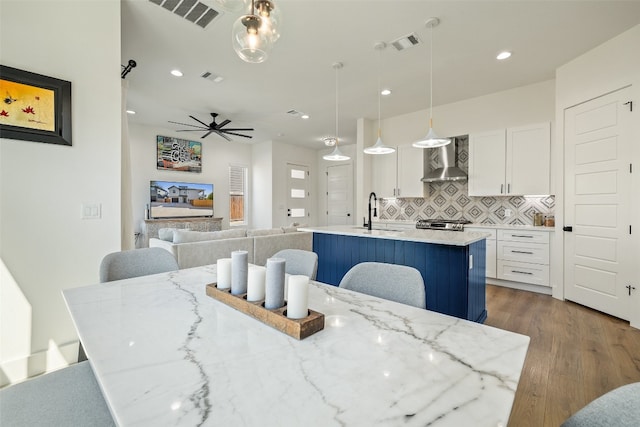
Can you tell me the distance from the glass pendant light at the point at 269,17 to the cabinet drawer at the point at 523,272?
4210 mm

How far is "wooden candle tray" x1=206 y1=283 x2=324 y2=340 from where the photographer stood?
843 millimetres

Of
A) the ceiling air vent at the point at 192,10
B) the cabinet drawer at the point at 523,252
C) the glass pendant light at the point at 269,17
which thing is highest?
the ceiling air vent at the point at 192,10

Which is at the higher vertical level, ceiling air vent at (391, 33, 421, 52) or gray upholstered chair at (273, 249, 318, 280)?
ceiling air vent at (391, 33, 421, 52)

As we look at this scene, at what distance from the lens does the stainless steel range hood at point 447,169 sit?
15.3 ft

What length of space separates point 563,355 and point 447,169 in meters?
3.24

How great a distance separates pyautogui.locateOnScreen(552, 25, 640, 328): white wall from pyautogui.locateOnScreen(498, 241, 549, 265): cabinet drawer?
0.20m

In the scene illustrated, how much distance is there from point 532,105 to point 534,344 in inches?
131

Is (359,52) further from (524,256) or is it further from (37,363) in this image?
(37,363)

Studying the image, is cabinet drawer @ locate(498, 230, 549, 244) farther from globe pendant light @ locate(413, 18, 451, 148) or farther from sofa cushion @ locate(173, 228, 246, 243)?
sofa cushion @ locate(173, 228, 246, 243)

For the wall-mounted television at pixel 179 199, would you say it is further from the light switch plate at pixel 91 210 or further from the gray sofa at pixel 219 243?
the light switch plate at pixel 91 210

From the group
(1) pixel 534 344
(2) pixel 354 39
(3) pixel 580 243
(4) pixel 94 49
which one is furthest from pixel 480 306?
(4) pixel 94 49

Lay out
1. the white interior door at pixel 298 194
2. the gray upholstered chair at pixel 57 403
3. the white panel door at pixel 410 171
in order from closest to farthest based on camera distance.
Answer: the gray upholstered chair at pixel 57 403, the white panel door at pixel 410 171, the white interior door at pixel 298 194

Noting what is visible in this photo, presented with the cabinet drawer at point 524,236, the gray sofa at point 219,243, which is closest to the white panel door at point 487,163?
the cabinet drawer at point 524,236

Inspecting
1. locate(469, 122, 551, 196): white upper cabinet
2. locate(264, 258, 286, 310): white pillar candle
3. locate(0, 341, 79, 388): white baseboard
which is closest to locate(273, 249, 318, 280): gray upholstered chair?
locate(264, 258, 286, 310): white pillar candle
